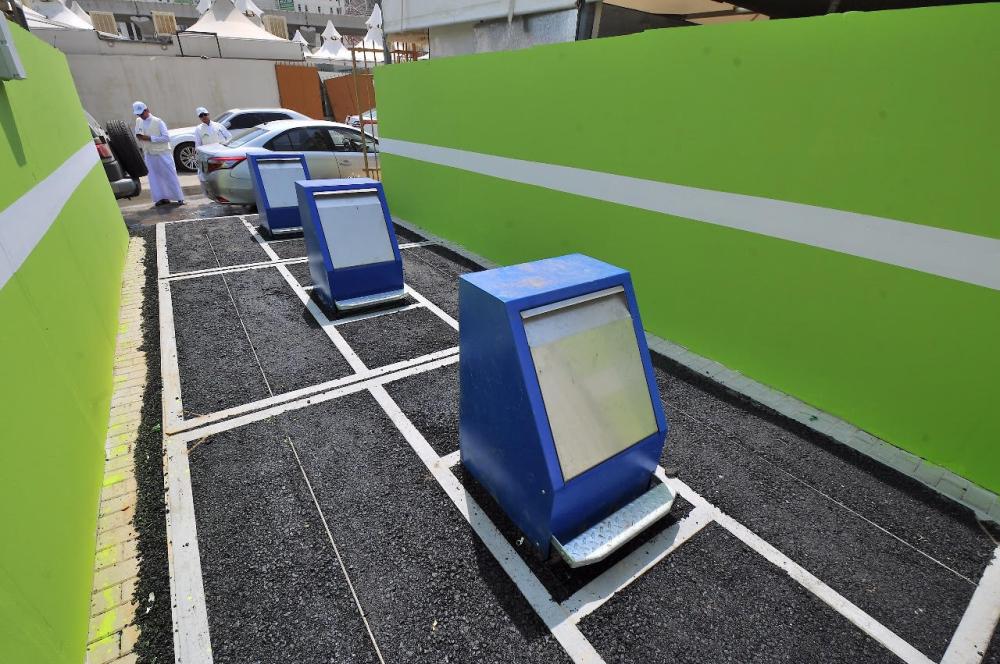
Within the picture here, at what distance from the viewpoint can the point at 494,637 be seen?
95.9 inches

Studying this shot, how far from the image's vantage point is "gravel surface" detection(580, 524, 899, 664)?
2.41 metres

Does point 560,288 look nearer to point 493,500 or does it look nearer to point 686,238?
point 493,500

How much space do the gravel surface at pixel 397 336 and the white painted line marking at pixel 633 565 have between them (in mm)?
2934

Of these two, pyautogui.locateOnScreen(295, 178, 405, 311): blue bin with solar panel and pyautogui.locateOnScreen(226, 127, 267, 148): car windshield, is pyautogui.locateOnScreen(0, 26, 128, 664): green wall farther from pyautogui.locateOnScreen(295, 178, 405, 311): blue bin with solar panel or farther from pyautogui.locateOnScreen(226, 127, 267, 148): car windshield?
pyautogui.locateOnScreen(226, 127, 267, 148): car windshield

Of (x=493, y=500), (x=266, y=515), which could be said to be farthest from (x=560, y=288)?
(x=266, y=515)

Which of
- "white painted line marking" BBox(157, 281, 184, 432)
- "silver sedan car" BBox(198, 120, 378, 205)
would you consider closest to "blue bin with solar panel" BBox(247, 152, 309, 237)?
"silver sedan car" BBox(198, 120, 378, 205)

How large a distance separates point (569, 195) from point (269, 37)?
78.3ft

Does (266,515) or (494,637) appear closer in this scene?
(494,637)

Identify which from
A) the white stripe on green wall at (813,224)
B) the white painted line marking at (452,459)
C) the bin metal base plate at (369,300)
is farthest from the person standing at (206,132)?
the white painted line marking at (452,459)

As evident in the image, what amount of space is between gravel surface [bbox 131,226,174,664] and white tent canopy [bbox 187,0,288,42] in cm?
2425

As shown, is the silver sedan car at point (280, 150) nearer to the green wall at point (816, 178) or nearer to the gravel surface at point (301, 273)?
the gravel surface at point (301, 273)

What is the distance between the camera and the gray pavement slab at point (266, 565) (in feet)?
7.77

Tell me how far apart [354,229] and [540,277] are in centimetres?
364

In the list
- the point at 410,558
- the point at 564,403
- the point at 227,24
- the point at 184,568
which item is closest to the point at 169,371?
the point at 184,568
